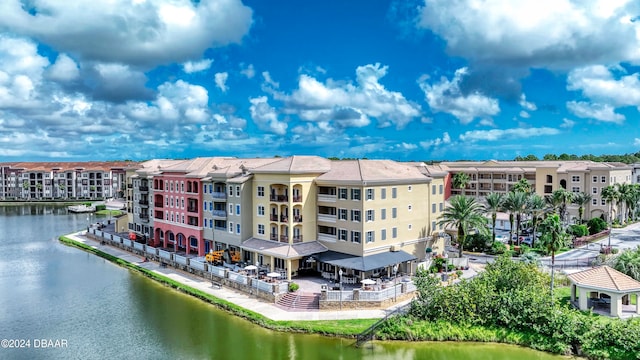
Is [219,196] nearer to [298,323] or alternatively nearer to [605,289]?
[298,323]

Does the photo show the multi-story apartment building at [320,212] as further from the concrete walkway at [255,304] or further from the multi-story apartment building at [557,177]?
the multi-story apartment building at [557,177]

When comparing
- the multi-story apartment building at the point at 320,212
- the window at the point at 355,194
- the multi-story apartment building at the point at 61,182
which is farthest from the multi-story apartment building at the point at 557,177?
the multi-story apartment building at the point at 61,182

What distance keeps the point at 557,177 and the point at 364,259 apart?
53.9 metres

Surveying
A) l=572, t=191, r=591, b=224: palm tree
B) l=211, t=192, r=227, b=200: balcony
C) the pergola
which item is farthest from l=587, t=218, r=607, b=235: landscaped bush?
l=211, t=192, r=227, b=200: balcony

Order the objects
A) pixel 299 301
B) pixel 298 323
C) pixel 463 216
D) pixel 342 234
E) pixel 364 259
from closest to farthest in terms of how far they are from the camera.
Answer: pixel 298 323
pixel 299 301
pixel 364 259
pixel 342 234
pixel 463 216

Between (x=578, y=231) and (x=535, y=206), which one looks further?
(x=578, y=231)

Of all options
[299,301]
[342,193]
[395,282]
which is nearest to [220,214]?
[342,193]

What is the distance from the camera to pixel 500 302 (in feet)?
106

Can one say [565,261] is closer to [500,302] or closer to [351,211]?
[500,302]

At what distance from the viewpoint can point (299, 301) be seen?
1470 inches

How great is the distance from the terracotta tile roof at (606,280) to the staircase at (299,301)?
20.7 meters

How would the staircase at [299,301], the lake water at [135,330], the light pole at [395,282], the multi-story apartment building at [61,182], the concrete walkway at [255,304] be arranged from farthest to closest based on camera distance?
the multi-story apartment building at [61,182], the light pole at [395,282], the staircase at [299,301], the concrete walkway at [255,304], the lake water at [135,330]

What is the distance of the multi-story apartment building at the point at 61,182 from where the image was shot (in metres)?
150

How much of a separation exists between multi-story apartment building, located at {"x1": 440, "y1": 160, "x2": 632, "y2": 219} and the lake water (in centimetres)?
5441
